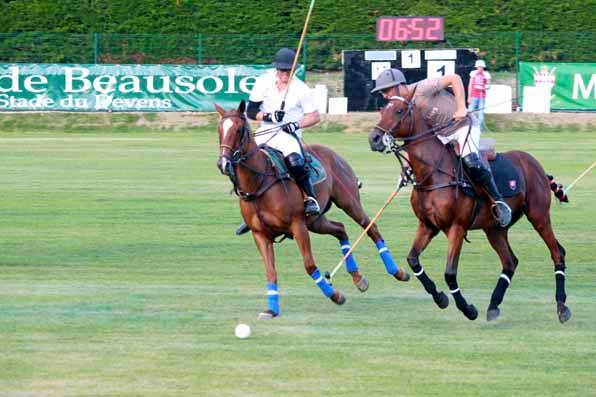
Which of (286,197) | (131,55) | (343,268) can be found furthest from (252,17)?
(286,197)

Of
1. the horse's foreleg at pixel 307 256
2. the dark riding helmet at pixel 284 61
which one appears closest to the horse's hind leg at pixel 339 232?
the horse's foreleg at pixel 307 256

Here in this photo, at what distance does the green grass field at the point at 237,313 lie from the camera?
985cm

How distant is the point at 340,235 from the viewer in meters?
13.9

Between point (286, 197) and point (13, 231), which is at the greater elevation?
point (286, 197)

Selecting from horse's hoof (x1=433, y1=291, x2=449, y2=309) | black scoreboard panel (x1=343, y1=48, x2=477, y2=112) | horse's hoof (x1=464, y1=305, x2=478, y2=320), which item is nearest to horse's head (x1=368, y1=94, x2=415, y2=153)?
horse's hoof (x1=433, y1=291, x2=449, y2=309)

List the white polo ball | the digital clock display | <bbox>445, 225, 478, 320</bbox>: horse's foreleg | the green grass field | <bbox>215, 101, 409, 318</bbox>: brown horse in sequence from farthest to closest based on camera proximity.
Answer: the digital clock display, <bbox>445, 225, 478, 320</bbox>: horse's foreleg, <bbox>215, 101, 409, 318</bbox>: brown horse, the white polo ball, the green grass field

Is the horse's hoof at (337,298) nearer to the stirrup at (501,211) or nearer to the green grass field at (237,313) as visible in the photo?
the green grass field at (237,313)

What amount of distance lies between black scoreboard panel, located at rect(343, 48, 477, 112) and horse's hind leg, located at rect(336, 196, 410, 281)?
2606 cm

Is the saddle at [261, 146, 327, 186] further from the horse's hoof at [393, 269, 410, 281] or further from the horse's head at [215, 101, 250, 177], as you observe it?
the horse's hoof at [393, 269, 410, 281]

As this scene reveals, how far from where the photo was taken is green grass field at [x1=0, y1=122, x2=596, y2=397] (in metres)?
9.85

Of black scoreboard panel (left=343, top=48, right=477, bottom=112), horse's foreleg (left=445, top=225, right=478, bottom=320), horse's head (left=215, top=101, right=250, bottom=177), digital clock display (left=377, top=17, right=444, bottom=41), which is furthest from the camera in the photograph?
digital clock display (left=377, top=17, right=444, bottom=41)

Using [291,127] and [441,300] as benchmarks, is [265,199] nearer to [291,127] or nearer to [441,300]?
[291,127]

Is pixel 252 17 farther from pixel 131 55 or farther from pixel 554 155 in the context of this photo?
pixel 554 155

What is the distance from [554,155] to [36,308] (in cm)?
1989
